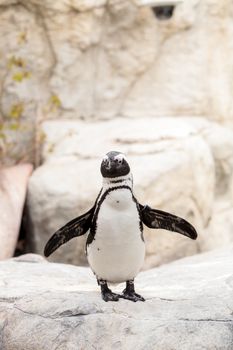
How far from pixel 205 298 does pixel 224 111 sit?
346 cm

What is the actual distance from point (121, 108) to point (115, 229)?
3.28m

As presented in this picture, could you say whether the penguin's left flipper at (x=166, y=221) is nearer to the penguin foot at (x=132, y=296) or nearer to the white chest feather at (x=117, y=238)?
the white chest feather at (x=117, y=238)

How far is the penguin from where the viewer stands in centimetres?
259

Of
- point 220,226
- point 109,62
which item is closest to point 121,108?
point 109,62

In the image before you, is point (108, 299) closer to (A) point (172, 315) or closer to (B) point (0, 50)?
(A) point (172, 315)

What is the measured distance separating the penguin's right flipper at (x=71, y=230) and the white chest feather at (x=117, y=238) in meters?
0.08

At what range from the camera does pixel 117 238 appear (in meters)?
2.61

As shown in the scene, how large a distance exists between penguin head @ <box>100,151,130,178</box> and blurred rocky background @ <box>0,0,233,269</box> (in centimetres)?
217

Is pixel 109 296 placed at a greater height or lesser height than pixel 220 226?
greater

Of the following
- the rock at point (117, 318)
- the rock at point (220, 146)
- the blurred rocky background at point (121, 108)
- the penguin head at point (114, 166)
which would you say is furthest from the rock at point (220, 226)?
the penguin head at point (114, 166)

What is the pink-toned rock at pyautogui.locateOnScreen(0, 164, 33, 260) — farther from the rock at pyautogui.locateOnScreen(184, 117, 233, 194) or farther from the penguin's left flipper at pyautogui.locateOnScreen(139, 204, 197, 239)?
the penguin's left flipper at pyautogui.locateOnScreen(139, 204, 197, 239)

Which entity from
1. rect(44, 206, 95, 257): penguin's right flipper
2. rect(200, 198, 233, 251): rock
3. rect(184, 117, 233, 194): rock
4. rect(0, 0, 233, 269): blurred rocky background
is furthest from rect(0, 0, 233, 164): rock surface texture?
rect(44, 206, 95, 257): penguin's right flipper

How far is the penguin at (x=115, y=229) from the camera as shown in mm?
2592

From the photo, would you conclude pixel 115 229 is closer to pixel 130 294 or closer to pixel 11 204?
pixel 130 294
